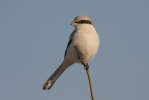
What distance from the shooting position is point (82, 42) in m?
4.17

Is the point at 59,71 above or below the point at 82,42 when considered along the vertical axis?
below

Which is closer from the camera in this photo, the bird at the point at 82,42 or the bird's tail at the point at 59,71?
the bird at the point at 82,42

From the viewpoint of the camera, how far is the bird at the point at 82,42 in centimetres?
419

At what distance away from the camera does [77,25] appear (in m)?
4.37

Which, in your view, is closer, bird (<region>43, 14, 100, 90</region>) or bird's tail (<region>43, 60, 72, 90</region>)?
bird (<region>43, 14, 100, 90</region>)

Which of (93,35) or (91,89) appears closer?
(91,89)

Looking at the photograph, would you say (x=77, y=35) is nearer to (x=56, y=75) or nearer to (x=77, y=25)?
(x=77, y=25)

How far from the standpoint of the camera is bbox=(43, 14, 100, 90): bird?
419cm

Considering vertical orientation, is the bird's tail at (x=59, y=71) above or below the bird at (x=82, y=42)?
below

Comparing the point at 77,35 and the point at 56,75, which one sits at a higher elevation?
the point at 77,35

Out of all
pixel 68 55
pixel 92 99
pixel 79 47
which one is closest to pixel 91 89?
pixel 92 99

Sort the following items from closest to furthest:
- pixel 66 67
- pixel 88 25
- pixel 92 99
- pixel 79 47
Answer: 1. pixel 92 99
2. pixel 79 47
3. pixel 88 25
4. pixel 66 67

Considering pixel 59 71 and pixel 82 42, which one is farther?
pixel 59 71

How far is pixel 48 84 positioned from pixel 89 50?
0.81 m
